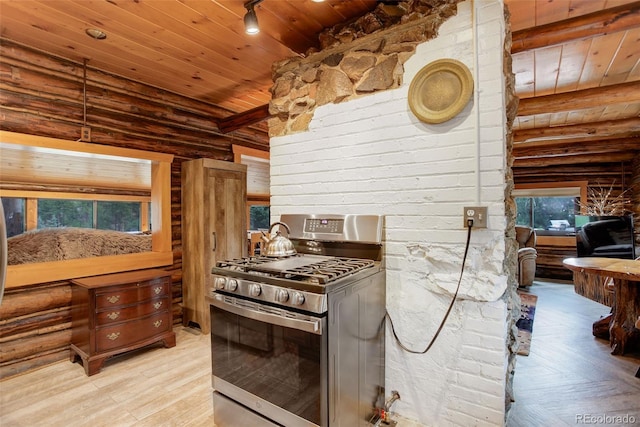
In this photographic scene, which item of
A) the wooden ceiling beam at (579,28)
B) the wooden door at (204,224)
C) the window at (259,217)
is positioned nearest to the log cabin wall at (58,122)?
the wooden door at (204,224)

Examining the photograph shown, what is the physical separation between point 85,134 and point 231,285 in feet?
7.74

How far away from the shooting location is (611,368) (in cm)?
256

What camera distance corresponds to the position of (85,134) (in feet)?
9.44

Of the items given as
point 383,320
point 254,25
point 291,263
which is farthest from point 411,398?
point 254,25

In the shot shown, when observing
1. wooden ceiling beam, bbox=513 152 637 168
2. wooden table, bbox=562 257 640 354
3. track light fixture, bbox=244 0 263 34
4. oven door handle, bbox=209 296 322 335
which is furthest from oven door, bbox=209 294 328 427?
wooden ceiling beam, bbox=513 152 637 168

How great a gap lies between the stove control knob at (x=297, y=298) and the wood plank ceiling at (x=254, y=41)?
1.84 m

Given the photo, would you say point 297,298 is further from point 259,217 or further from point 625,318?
point 259,217

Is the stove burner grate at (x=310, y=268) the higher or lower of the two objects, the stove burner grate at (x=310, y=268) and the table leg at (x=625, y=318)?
the higher

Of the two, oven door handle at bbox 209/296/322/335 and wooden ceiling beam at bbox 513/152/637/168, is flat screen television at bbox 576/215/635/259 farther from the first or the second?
oven door handle at bbox 209/296/322/335

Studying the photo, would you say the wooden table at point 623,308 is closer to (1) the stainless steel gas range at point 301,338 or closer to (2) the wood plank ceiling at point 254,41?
(2) the wood plank ceiling at point 254,41

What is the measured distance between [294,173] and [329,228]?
1.95 feet

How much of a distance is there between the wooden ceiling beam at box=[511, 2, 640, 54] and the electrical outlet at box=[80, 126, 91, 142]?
3.72 metres

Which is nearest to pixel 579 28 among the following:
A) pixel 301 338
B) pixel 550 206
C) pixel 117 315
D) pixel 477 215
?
pixel 477 215

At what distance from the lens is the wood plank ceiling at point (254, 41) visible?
6.74ft
